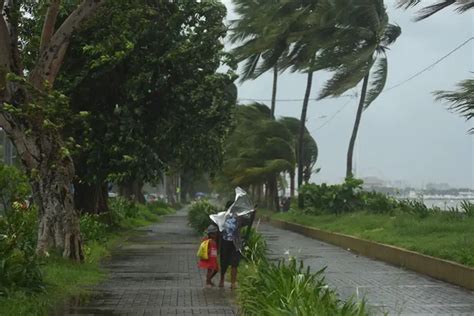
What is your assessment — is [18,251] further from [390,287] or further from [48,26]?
[390,287]

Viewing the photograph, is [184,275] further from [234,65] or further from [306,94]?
[306,94]

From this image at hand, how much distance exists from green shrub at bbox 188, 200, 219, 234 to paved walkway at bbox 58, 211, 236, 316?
224 inches

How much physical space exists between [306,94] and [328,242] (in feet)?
47.3

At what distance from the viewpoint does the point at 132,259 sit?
1677cm

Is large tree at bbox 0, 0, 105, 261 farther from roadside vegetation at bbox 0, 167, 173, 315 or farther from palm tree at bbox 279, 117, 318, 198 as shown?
palm tree at bbox 279, 117, 318, 198

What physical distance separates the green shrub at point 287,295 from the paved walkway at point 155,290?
0.79 metres

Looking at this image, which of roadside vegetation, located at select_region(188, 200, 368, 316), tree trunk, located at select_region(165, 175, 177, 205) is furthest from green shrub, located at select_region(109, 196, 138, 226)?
tree trunk, located at select_region(165, 175, 177, 205)

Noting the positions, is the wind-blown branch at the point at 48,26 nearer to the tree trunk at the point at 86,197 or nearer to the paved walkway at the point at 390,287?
the paved walkway at the point at 390,287

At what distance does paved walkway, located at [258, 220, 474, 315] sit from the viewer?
31.9ft

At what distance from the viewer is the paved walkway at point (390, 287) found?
9.73 m

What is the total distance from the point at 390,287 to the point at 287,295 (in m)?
4.88

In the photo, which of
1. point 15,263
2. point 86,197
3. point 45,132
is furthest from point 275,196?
point 15,263

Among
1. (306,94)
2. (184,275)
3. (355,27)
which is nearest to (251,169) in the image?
(306,94)

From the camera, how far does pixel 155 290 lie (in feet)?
37.9
